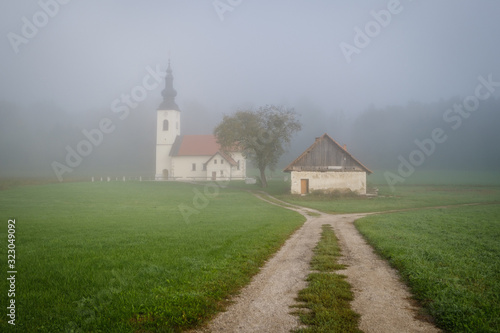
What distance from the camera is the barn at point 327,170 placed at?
4150cm

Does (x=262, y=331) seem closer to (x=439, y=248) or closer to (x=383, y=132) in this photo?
(x=439, y=248)

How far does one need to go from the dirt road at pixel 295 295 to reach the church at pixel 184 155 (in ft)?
199

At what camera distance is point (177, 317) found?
5.63 m

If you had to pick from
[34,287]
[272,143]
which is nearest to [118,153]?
[272,143]

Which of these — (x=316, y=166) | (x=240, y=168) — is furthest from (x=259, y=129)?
(x=240, y=168)

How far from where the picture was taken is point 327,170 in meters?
41.8

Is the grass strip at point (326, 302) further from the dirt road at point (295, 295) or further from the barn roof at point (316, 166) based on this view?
the barn roof at point (316, 166)

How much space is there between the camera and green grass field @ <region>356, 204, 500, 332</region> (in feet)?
18.5

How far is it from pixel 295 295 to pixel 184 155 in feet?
227

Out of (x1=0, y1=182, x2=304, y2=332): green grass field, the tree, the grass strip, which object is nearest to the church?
the tree

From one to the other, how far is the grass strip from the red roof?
6498cm

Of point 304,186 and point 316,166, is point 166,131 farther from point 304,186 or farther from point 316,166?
point 316,166

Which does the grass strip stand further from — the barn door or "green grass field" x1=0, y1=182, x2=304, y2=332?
the barn door

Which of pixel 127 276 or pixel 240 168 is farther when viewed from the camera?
pixel 240 168
